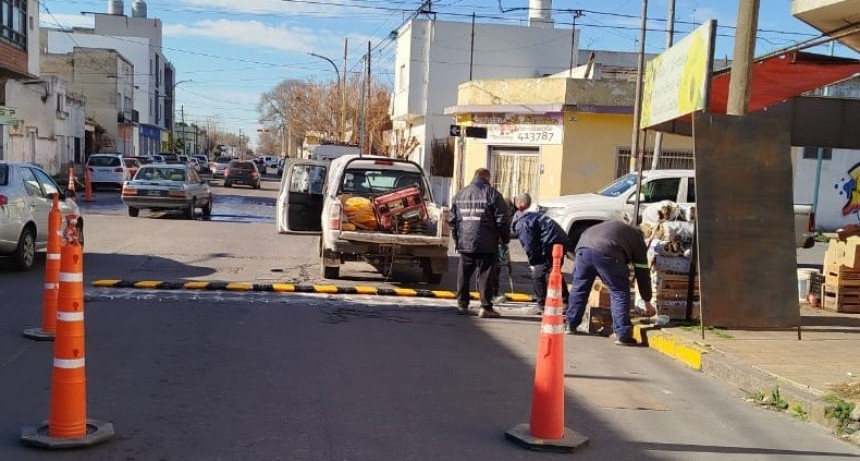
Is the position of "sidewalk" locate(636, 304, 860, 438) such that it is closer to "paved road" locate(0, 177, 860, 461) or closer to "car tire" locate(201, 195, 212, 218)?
"paved road" locate(0, 177, 860, 461)

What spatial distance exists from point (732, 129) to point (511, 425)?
4.43m

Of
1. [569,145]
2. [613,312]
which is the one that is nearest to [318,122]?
[569,145]

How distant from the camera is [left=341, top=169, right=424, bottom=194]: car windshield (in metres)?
12.9

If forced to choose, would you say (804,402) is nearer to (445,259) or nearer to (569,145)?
(445,259)

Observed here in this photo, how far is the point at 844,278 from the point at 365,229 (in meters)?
6.61

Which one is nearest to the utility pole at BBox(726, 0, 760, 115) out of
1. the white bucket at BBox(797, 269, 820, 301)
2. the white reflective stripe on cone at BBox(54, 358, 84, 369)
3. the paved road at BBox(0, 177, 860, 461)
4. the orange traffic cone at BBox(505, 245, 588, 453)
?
the paved road at BBox(0, 177, 860, 461)

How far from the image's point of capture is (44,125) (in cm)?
3866

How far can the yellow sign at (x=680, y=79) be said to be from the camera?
7.97 metres

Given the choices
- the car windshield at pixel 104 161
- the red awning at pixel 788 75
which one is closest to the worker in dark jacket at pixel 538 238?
the red awning at pixel 788 75

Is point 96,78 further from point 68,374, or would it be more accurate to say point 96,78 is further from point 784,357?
point 68,374

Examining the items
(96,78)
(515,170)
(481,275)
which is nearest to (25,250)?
(481,275)

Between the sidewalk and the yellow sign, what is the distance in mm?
2387

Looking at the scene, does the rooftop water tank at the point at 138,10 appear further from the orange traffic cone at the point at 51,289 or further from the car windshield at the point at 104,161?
the orange traffic cone at the point at 51,289

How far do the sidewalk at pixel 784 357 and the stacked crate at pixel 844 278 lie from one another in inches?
27.7
